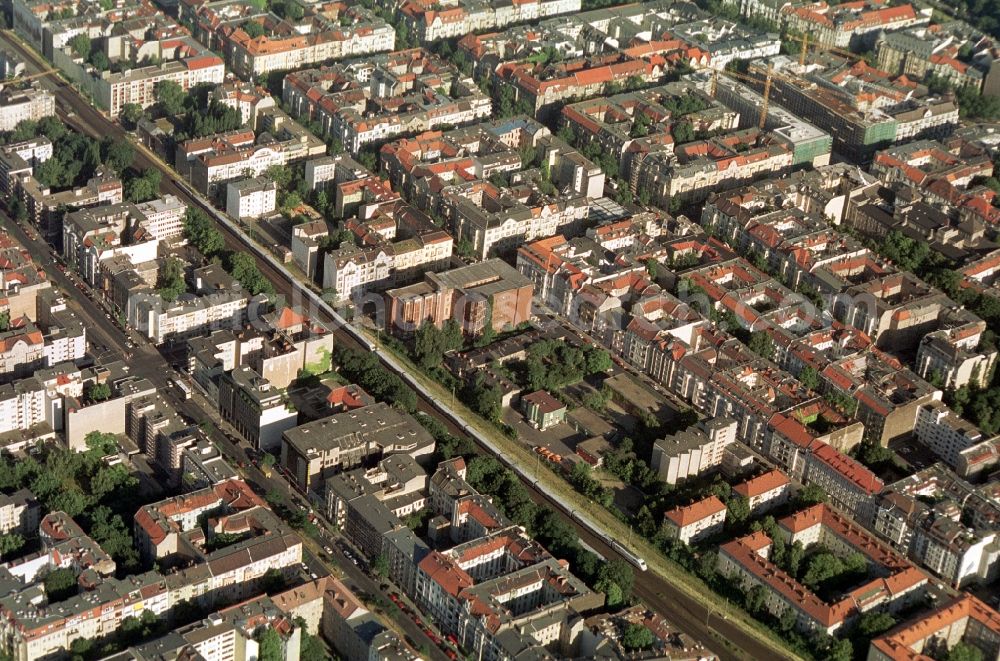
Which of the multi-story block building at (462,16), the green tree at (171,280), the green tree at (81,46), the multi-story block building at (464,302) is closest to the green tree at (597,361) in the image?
the multi-story block building at (464,302)

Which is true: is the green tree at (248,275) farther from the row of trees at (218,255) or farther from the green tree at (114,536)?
the green tree at (114,536)

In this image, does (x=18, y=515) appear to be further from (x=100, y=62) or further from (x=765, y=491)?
(x=100, y=62)

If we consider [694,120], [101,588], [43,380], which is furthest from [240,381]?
[694,120]

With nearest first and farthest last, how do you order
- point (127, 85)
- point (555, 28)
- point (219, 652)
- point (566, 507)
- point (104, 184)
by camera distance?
point (219, 652)
point (566, 507)
point (104, 184)
point (127, 85)
point (555, 28)

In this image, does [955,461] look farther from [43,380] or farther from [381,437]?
[43,380]

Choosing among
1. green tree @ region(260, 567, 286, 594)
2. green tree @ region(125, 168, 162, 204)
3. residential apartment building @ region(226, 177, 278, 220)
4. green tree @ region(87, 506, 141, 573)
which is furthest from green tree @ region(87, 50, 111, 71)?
green tree @ region(260, 567, 286, 594)

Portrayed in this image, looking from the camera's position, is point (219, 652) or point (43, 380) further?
point (43, 380)
